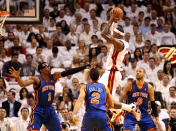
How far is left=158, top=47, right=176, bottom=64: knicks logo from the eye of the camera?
13.5 metres

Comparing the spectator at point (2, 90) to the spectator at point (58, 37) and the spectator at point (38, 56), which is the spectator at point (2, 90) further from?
the spectator at point (58, 37)

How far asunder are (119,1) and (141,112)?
7.76 m

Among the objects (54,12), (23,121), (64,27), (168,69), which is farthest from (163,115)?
(54,12)

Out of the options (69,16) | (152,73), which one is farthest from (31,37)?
(152,73)

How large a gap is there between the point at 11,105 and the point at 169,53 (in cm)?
561

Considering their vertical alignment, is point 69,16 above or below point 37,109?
above

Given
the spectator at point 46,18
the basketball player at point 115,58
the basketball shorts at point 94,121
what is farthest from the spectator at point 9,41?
the basketball shorts at point 94,121

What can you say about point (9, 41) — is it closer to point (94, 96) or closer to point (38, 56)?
point (38, 56)

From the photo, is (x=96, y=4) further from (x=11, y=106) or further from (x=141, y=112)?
(x=141, y=112)

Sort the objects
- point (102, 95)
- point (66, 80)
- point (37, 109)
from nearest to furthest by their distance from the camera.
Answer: point (102, 95) < point (37, 109) < point (66, 80)

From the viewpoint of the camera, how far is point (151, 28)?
14.3 metres

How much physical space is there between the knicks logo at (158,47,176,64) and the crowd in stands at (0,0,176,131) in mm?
198

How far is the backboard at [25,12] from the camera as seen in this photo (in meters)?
10.6

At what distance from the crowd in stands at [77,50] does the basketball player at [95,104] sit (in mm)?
3164
